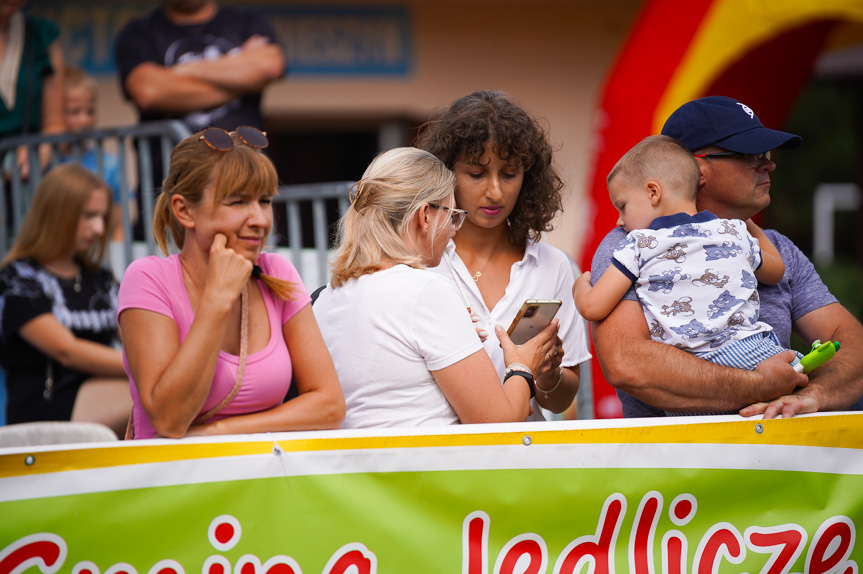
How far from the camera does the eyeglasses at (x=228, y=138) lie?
7.97ft

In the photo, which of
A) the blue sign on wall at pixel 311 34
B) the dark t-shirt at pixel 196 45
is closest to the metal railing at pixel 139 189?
the dark t-shirt at pixel 196 45

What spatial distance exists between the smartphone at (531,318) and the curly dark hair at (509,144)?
45 centimetres

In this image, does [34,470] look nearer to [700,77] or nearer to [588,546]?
[588,546]

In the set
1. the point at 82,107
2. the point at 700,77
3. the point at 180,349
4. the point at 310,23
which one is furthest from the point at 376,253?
the point at 310,23

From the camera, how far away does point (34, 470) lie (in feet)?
6.39

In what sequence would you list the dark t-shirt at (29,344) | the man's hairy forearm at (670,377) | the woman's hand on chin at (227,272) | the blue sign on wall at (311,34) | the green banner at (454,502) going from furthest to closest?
the blue sign on wall at (311,34)
the dark t-shirt at (29,344)
the man's hairy forearm at (670,377)
the woman's hand on chin at (227,272)
the green banner at (454,502)

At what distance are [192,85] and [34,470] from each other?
307cm

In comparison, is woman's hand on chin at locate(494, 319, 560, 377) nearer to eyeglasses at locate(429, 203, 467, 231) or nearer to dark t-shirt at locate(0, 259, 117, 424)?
eyeglasses at locate(429, 203, 467, 231)

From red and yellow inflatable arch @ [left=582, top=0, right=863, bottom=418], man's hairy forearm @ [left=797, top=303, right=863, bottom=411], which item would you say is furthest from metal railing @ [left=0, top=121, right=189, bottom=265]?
man's hairy forearm @ [left=797, top=303, right=863, bottom=411]

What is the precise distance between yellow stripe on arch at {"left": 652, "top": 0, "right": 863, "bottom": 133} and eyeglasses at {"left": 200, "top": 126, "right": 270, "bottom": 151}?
400 centimetres

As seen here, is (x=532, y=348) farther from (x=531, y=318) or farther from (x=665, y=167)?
(x=665, y=167)

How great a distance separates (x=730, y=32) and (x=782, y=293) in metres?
3.79

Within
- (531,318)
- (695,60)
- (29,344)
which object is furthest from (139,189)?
(695,60)

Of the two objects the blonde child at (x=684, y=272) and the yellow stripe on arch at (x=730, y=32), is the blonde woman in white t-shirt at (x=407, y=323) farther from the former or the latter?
the yellow stripe on arch at (x=730, y=32)
